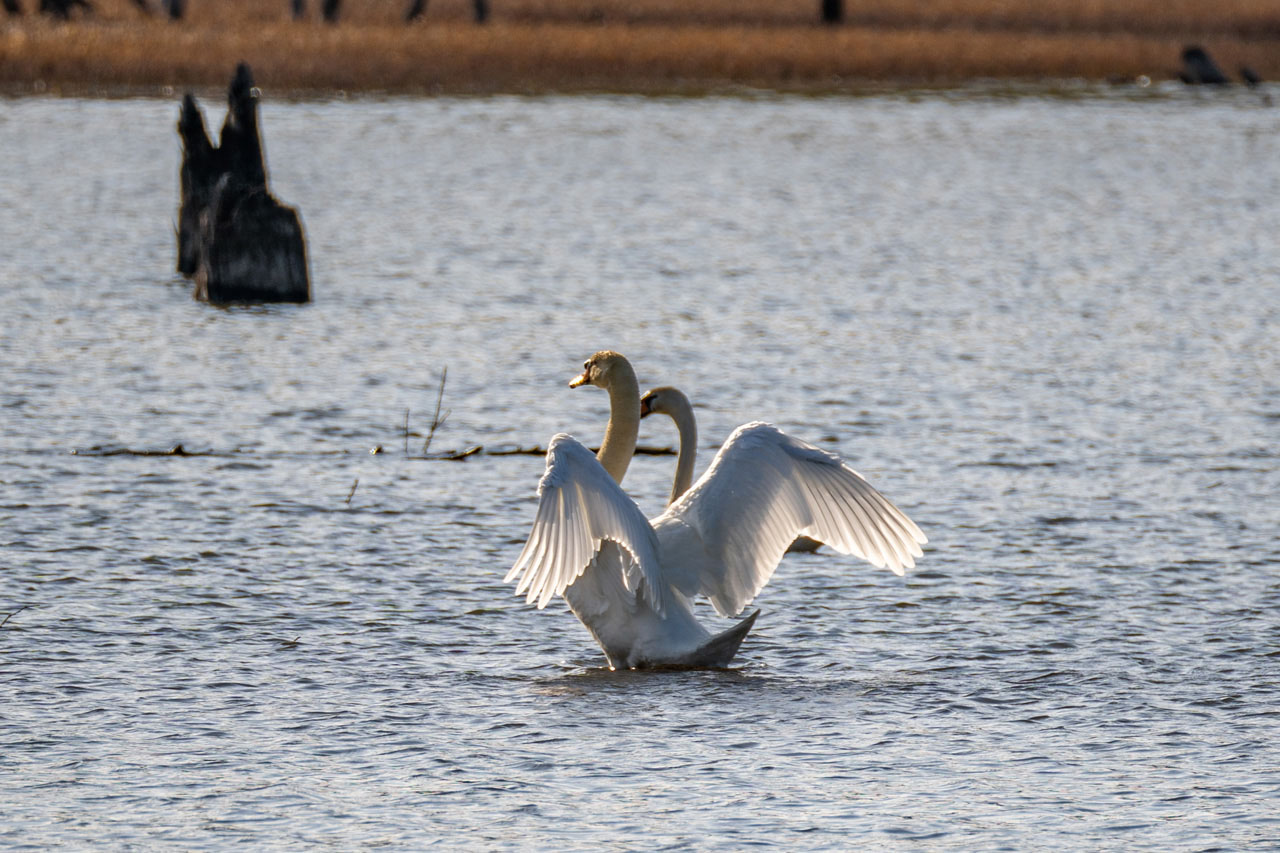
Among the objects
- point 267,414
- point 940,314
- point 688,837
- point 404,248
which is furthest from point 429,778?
point 404,248

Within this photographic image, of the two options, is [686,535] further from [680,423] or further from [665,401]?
[665,401]

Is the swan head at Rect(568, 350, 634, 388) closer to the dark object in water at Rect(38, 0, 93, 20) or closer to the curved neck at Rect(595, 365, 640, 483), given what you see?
the curved neck at Rect(595, 365, 640, 483)

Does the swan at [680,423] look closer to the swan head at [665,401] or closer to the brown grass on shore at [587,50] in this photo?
the swan head at [665,401]

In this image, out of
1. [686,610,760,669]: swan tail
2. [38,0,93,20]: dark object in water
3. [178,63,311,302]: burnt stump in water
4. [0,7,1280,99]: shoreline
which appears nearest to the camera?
[686,610,760,669]: swan tail

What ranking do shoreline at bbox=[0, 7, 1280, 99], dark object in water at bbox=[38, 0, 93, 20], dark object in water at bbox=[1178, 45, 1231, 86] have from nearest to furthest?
shoreline at bbox=[0, 7, 1280, 99] → dark object in water at bbox=[38, 0, 93, 20] → dark object in water at bbox=[1178, 45, 1231, 86]

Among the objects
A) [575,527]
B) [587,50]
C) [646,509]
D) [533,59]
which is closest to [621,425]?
[575,527]

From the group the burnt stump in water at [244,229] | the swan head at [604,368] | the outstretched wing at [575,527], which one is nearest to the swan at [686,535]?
the outstretched wing at [575,527]

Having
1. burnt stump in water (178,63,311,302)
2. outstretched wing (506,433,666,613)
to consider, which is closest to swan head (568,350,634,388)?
outstretched wing (506,433,666,613)

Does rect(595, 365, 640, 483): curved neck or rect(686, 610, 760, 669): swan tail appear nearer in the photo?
rect(686, 610, 760, 669): swan tail

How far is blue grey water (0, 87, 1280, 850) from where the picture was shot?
569 cm

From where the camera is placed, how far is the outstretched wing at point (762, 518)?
22.9ft

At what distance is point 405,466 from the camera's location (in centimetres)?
1026

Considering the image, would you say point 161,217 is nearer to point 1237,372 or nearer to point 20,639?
point 1237,372

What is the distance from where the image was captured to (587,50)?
35188mm
